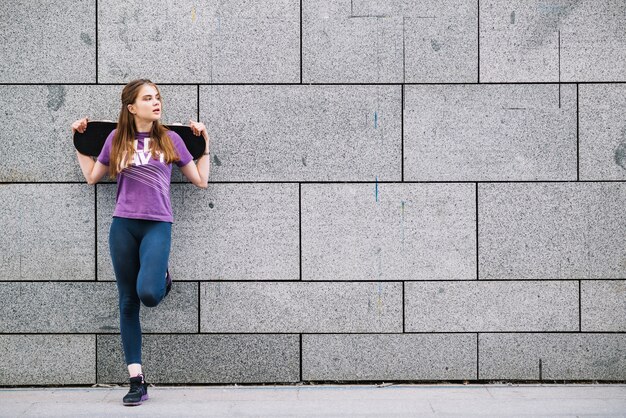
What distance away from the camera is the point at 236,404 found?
5188 millimetres

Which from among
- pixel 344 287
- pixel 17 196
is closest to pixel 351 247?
pixel 344 287

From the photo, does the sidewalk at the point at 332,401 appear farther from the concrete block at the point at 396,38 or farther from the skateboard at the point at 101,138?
the concrete block at the point at 396,38

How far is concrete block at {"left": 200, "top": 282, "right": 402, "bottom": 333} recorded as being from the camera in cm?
568

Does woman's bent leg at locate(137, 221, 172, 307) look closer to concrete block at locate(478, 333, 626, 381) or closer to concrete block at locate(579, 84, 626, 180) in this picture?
concrete block at locate(478, 333, 626, 381)

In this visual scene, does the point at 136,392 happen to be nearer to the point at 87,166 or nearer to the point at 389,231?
the point at 87,166

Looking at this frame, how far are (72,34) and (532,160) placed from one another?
3677 millimetres

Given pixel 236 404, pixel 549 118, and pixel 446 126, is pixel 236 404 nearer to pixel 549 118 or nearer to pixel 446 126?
pixel 446 126

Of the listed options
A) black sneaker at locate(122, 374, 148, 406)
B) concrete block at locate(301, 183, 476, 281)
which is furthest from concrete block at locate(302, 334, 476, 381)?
black sneaker at locate(122, 374, 148, 406)

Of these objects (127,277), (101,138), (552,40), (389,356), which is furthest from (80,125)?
(552,40)

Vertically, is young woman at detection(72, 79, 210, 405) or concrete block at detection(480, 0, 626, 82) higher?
concrete block at detection(480, 0, 626, 82)

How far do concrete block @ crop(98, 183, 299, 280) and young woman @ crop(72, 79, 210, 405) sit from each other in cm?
43

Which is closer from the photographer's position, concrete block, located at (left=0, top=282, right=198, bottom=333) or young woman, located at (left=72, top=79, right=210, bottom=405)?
young woman, located at (left=72, top=79, right=210, bottom=405)

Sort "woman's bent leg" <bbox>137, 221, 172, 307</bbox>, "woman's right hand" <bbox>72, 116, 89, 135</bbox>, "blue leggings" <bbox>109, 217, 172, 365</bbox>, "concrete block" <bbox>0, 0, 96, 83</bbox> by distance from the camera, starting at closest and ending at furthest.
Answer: "woman's bent leg" <bbox>137, 221, 172, 307</bbox> < "blue leggings" <bbox>109, 217, 172, 365</bbox> < "woman's right hand" <bbox>72, 116, 89, 135</bbox> < "concrete block" <bbox>0, 0, 96, 83</bbox>

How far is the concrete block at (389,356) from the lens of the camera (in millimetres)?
5684
